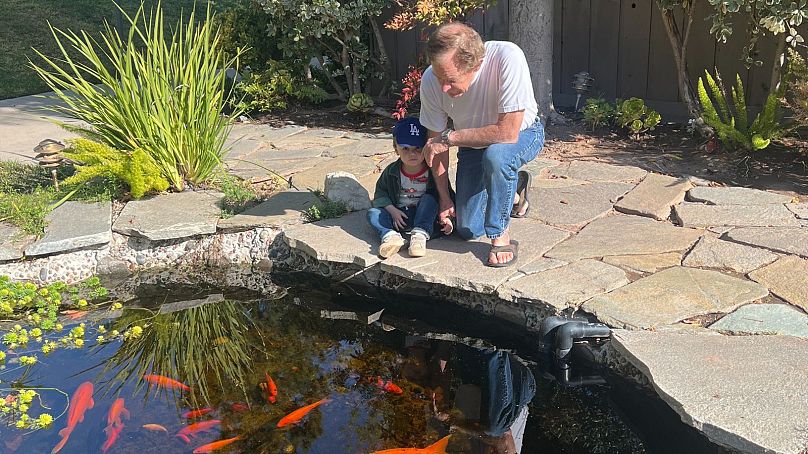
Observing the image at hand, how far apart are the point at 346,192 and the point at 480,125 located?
3.35ft

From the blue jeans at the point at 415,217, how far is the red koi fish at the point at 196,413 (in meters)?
1.12

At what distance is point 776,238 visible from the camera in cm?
321

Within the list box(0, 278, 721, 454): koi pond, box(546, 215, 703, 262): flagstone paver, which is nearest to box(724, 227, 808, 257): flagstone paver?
box(546, 215, 703, 262): flagstone paver

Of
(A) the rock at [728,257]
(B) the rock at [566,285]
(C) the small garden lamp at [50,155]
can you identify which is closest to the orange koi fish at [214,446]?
(B) the rock at [566,285]

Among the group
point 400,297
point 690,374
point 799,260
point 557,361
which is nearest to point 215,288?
Result: point 400,297

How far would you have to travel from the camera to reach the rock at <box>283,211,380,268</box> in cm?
332

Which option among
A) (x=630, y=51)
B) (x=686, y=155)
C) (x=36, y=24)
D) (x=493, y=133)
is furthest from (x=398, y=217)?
(x=36, y=24)

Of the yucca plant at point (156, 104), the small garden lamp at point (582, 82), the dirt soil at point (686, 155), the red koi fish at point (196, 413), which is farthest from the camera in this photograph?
the small garden lamp at point (582, 82)

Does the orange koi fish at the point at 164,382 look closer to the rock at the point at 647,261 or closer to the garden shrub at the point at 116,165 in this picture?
the garden shrub at the point at 116,165

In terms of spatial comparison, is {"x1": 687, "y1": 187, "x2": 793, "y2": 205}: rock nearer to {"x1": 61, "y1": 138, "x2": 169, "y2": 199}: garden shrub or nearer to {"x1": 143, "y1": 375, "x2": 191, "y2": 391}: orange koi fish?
{"x1": 143, "y1": 375, "x2": 191, "y2": 391}: orange koi fish

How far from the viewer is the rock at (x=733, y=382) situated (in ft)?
6.43

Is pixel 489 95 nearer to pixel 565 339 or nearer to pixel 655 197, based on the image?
pixel 565 339

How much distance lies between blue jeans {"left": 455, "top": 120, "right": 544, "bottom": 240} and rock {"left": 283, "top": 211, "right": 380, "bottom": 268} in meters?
0.45

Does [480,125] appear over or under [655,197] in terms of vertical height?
over
